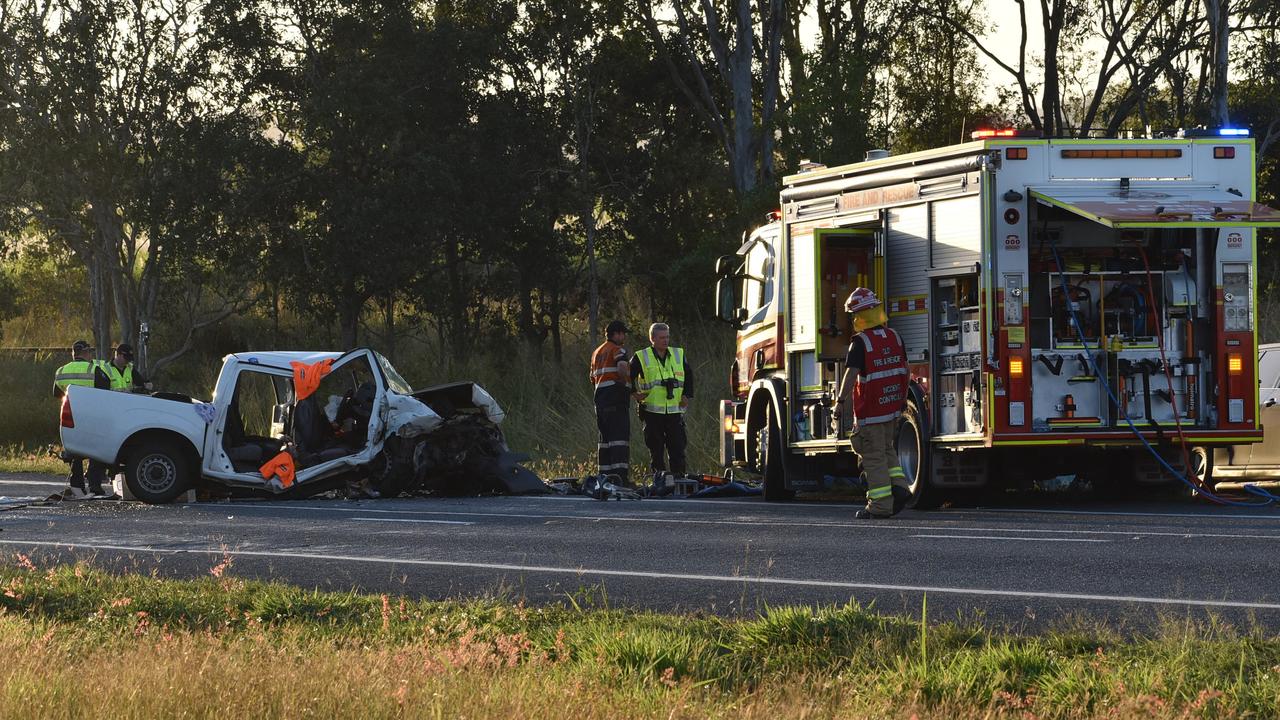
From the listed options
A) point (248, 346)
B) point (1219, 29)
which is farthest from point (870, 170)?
point (248, 346)

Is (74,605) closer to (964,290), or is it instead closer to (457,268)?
(964,290)

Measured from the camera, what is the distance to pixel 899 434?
1514cm

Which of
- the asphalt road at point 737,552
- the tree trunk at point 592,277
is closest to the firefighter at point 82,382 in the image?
the asphalt road at point 737,552

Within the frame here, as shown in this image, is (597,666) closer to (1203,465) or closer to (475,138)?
(1203,465)

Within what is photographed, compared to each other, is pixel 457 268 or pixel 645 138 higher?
pixel 645 138

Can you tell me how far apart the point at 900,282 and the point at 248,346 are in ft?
102

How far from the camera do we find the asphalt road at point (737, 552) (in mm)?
8797

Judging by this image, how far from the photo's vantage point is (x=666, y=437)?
60.4 ft

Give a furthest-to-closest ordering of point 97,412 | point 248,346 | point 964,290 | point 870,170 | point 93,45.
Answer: point 248,346 < point 93,45 < point 97,412 < point 870,170 < point 964,290

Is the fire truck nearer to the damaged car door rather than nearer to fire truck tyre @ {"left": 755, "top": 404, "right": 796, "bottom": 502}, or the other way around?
fire truck tyre @ {"left": 755, "top": 404, "right": 796, "bottom": 502}

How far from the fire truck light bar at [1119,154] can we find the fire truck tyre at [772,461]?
3.92m

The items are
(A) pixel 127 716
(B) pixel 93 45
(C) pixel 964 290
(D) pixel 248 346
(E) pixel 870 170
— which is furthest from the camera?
(D) pixel 248 346

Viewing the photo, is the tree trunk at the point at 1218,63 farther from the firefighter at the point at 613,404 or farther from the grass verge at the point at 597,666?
the grass verge at the point at 597,666

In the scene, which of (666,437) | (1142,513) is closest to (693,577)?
(1142,513)
